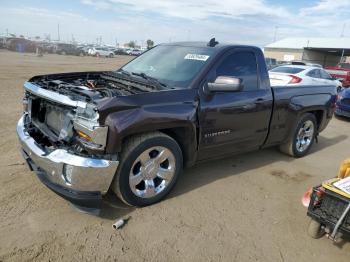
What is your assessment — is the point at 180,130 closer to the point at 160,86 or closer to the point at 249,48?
the point at 160,86

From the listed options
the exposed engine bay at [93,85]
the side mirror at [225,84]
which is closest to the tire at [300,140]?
the side mirror at [225,84]

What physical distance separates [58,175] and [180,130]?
4.65ft

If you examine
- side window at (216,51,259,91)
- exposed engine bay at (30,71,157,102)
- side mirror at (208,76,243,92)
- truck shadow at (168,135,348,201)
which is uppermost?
side window at (216,51,259,91)

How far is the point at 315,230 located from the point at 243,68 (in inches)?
89.0

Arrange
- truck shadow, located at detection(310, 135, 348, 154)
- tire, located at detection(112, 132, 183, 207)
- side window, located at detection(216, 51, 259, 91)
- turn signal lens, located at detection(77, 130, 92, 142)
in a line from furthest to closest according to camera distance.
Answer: truck shadow, located at detection(310, 135, 348, 154)
side window, located at detection(216, 51, 259, 91)
tire, located at detection(112, 132, 183, 207)
turn signal lens, located at detection(77, 130, 92, 142)

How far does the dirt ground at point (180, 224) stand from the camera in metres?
2.83

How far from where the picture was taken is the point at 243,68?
4.28 metres

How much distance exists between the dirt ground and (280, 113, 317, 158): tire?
2.86ft

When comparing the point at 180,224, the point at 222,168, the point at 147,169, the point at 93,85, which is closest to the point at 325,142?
the point at 222,168

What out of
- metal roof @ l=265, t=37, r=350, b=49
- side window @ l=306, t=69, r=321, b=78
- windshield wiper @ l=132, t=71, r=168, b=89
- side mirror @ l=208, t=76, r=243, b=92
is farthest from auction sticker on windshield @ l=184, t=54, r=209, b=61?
metal roof @ l=265, t=37, r=350, b=49

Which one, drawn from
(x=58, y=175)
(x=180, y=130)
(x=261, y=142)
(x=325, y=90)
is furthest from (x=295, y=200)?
(x=58, y=175)

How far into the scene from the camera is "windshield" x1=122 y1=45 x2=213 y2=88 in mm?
3815

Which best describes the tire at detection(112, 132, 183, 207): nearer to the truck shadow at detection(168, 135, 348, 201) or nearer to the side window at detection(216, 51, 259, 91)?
the truck shadow at detection(168, 135, 348, 201)

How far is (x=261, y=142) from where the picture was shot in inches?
187
